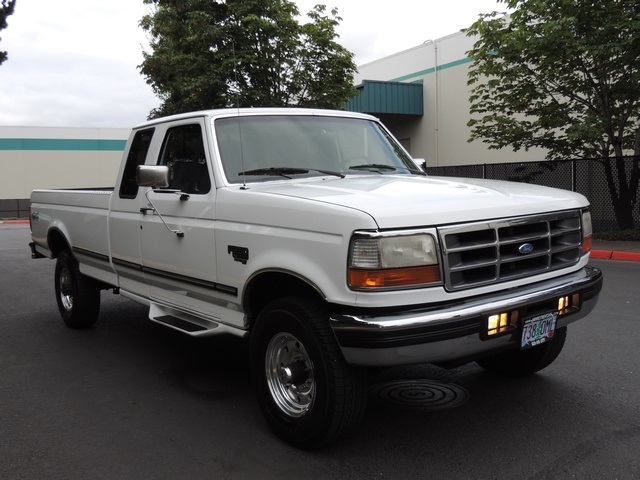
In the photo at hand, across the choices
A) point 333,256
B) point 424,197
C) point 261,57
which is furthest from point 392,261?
point 261,57

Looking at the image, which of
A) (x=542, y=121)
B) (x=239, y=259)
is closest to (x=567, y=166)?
(x=542, y=121)

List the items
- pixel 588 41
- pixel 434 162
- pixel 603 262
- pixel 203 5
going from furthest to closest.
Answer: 1. pixel 434 162
2. pixel 203 5
3. pixel 588 41
4. pixel 603 262

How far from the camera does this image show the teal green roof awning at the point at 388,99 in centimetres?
2323

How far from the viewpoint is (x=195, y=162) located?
4.35 m

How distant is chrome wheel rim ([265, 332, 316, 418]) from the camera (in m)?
3.44

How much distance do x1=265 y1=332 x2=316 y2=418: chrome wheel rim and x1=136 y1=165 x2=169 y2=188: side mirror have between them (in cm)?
137

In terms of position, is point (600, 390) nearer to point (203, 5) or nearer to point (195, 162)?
point (195, 162)

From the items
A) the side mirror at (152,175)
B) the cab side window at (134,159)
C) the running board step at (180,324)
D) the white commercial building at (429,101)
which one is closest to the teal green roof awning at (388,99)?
the white commercial building at (429,101)

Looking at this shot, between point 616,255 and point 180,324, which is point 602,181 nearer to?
point 616,255

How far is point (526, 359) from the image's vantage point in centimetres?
437

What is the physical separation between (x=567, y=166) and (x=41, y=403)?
1358 centimetres

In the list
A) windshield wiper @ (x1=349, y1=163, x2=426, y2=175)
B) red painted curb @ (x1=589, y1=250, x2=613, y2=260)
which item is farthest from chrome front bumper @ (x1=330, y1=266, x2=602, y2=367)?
red painted curb @ (x1=589, y1=250, x2=613, y2=260)

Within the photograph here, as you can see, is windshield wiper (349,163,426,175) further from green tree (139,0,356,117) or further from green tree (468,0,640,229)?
green tree (139,0,356,117)

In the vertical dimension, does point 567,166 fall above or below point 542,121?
below
